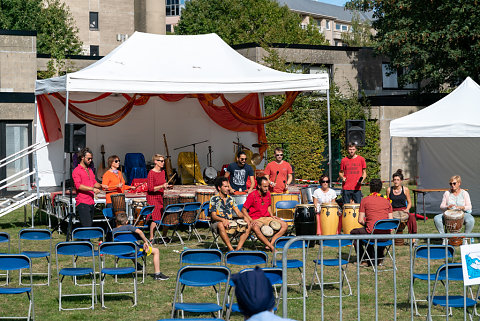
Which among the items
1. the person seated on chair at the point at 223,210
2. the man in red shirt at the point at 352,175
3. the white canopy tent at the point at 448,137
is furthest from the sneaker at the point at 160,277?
the white canopy tent at the point at 448,137

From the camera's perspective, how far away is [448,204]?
1229 centimetres

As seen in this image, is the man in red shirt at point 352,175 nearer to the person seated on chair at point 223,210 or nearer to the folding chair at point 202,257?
the person seated on chair at point 223,210

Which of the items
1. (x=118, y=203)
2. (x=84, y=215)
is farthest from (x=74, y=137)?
(x=84, y=215)

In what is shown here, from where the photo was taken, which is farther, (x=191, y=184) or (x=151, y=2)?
(x=151, y=2)

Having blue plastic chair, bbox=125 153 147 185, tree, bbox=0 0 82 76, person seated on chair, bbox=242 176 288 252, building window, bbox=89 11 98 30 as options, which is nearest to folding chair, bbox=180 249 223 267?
person seated on chair, bbox=242 176 288 252

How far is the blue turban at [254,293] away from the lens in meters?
3.48

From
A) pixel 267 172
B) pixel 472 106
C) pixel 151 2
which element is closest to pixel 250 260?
pixel 267 172

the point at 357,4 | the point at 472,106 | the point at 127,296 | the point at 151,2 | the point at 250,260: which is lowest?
the point at 127,296

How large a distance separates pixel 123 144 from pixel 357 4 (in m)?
13.5

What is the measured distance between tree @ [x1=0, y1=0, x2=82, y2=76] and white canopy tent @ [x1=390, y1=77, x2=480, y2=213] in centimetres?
2379

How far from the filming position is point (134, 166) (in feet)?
60.3

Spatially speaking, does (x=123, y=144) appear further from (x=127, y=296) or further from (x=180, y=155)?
(x=127, y=296)

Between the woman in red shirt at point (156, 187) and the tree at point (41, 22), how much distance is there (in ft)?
84.0

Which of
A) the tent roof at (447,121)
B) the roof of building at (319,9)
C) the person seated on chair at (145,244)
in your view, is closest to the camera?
the person seated on chair at (145,244)
